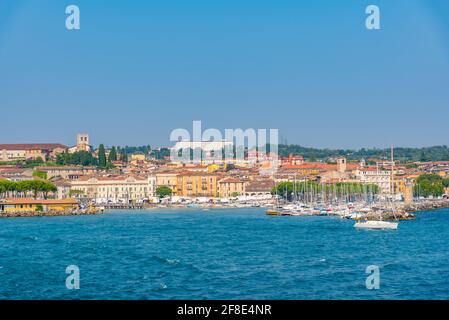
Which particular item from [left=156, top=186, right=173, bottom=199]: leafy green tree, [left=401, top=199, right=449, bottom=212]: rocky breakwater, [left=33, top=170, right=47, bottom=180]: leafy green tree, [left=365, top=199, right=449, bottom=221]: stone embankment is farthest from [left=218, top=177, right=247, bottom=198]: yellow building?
[left=365, top=199, right=449, bottom=221]: stone embankment

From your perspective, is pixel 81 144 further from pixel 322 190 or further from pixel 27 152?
pixel 322 190

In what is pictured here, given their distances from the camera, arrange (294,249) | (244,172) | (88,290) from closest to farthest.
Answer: (88,290) < (294,249) < (244,172)

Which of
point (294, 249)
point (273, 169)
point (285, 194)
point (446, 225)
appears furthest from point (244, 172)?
point (294, 249)

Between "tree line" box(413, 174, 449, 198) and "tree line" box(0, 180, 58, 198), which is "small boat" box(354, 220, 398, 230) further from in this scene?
"tree line" box(413, 174, 449, 198)

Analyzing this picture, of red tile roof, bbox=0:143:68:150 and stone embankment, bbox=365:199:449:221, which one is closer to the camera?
stone embankment, bbox=365:199:449:221

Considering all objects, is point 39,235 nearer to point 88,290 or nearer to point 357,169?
point 88,290
